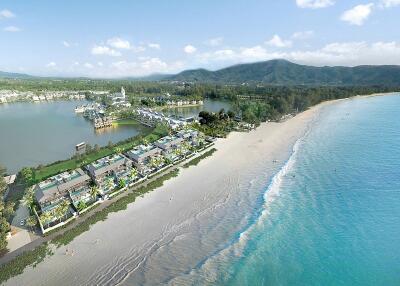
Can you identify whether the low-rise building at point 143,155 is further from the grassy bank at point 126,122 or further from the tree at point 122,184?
the grassy bank at point 126,122

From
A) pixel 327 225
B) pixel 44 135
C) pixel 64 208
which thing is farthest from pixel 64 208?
pixel 44 135

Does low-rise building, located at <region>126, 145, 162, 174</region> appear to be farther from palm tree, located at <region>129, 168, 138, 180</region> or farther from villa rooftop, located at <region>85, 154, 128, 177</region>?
palm tree, located at <region>129, 168, 138, 180</region>

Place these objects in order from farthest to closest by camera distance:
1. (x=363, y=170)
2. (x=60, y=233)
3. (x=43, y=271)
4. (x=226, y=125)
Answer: (x=226, y=125)
(x=363, y=170)
(x=60, y=233)
(x=43, y=271)

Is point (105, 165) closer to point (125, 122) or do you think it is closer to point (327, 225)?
point (327, 225)

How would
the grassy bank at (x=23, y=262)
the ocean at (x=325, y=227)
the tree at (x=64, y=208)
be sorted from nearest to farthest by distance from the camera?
1. the ocean at (x=325, y=227)
2. the grassy bank at (x=23, y=262)
3. the tree at (x=64, y=208)

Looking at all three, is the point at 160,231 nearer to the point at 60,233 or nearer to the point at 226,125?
the point at 60,233

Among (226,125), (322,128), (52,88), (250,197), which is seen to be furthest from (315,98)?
(52,88)

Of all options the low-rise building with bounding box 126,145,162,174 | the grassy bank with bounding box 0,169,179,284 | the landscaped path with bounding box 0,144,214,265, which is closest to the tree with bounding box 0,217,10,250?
the landscaped path with bounding box 0,144,214,265

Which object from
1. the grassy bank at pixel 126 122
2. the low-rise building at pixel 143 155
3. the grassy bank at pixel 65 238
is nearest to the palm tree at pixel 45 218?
the grassy bank at pixel 65 238
